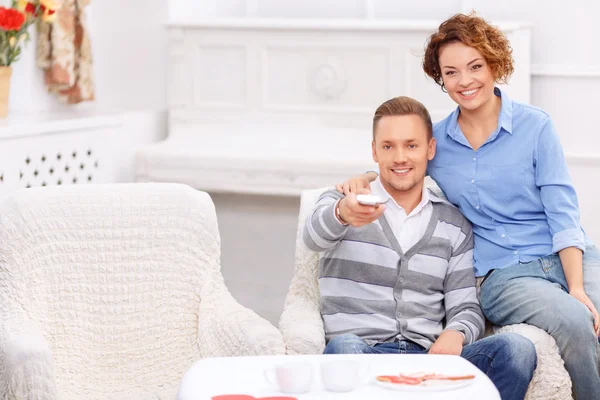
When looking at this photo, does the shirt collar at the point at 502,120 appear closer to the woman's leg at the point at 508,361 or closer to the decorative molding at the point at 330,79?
the woman's leg at the point at 508,361

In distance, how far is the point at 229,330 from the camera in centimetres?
222

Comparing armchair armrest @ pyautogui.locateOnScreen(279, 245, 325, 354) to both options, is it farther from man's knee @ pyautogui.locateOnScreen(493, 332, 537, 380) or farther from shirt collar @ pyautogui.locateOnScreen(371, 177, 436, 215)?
man's knee @ pyautogui.locateOnScreen(493, 332, 537, 380)

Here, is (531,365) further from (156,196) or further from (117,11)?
(117,11)

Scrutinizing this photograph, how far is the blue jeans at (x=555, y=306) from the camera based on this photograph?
6.96 feet

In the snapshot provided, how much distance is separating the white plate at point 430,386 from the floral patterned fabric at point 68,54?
2.58 m

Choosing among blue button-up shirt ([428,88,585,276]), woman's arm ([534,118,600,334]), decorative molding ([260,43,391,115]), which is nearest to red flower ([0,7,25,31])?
decorative molding ([260,43,391,115])

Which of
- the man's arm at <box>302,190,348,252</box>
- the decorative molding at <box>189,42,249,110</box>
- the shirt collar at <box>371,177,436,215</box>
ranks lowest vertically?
the man's arm at <box>302,190,348,252</box>

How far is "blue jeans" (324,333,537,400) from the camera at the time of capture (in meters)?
2.04

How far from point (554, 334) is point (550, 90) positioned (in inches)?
86.4

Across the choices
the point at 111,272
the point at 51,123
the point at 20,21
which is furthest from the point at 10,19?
the point at 111,272

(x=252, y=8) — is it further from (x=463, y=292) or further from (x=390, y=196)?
(x=463, y=292)

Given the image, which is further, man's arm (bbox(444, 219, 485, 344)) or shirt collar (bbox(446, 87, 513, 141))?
shirt collar (bbox(446, 87, 513, 141))

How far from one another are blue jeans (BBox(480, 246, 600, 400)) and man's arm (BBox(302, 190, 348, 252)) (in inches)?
17.0

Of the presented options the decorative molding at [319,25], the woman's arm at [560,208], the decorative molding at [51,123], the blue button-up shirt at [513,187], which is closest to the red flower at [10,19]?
the decorative molding at [51,123]
